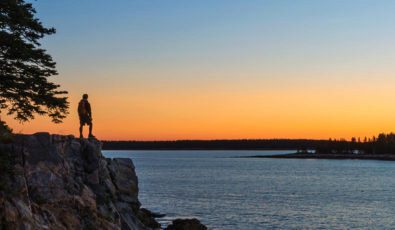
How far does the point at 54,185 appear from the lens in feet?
70.6

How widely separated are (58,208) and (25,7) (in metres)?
9.80

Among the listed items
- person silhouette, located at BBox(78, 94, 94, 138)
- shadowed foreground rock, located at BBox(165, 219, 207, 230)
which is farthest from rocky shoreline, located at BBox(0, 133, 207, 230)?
shadowed foreground rock, located at BBox(165, 219, 207, 230)

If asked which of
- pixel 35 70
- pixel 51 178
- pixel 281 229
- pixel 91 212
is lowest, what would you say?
pixel 281 229

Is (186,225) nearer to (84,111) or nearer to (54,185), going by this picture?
(84,111)

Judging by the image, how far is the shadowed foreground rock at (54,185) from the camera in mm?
18703

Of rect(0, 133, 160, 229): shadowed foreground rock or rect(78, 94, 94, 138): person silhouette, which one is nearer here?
rect(0, 133, 160, 229): shadowed foreground rock

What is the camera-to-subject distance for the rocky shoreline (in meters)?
18.7

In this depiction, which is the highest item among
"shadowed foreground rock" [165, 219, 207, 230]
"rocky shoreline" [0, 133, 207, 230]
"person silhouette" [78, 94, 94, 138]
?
"person silhouette" [78, 94, 94, 138]

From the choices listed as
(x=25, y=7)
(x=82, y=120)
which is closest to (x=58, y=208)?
(x=82, y=120)

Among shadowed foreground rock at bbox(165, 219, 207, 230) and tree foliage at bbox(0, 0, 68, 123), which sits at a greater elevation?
tree foliage at bbox(0, 0, 68, 123)

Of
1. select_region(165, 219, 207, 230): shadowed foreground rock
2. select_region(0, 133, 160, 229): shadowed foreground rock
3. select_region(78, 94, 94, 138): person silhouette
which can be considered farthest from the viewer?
select_region(165, 219, 207, 230): shadowed foreground rock

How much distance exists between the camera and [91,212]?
76.2 ft

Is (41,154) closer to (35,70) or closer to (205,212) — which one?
(35,70)

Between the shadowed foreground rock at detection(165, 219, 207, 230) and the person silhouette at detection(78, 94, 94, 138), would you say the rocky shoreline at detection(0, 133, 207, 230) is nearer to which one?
the person silhouette at detection(78, 94, 94, 138)
